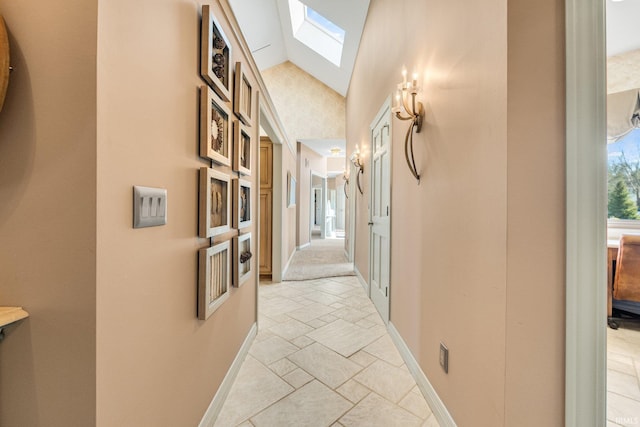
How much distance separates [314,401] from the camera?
5.12ft

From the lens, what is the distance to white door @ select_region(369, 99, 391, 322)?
253cm

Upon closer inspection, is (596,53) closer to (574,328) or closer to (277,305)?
(574,328)

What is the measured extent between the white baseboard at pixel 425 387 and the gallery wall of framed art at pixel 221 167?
1.29 m

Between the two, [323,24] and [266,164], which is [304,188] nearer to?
[266,164]

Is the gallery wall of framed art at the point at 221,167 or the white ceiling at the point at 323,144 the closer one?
the gallery wall of framed art at the point at 221,167

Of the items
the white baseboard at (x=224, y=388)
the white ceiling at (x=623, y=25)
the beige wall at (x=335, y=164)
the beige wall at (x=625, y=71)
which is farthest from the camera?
the beige wall at (x=335, y=164)

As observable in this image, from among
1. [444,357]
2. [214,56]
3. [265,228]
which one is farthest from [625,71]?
[265,228]

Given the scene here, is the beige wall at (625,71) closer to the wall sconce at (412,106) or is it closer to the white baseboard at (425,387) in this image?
the wall sconce at (412,106)

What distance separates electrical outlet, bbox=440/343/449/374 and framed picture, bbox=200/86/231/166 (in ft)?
4.99

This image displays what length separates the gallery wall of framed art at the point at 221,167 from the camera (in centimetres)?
120

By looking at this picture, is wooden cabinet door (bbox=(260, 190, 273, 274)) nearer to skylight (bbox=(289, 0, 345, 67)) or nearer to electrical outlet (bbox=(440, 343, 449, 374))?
electrical outlet (bbox=(440, 343, 449, 374))

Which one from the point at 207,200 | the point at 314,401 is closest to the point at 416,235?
the point at 314,401

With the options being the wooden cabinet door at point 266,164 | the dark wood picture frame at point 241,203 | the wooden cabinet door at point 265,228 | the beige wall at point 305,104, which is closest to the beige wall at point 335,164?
the beige wall at point 305,104

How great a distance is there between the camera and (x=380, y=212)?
9.58ft
